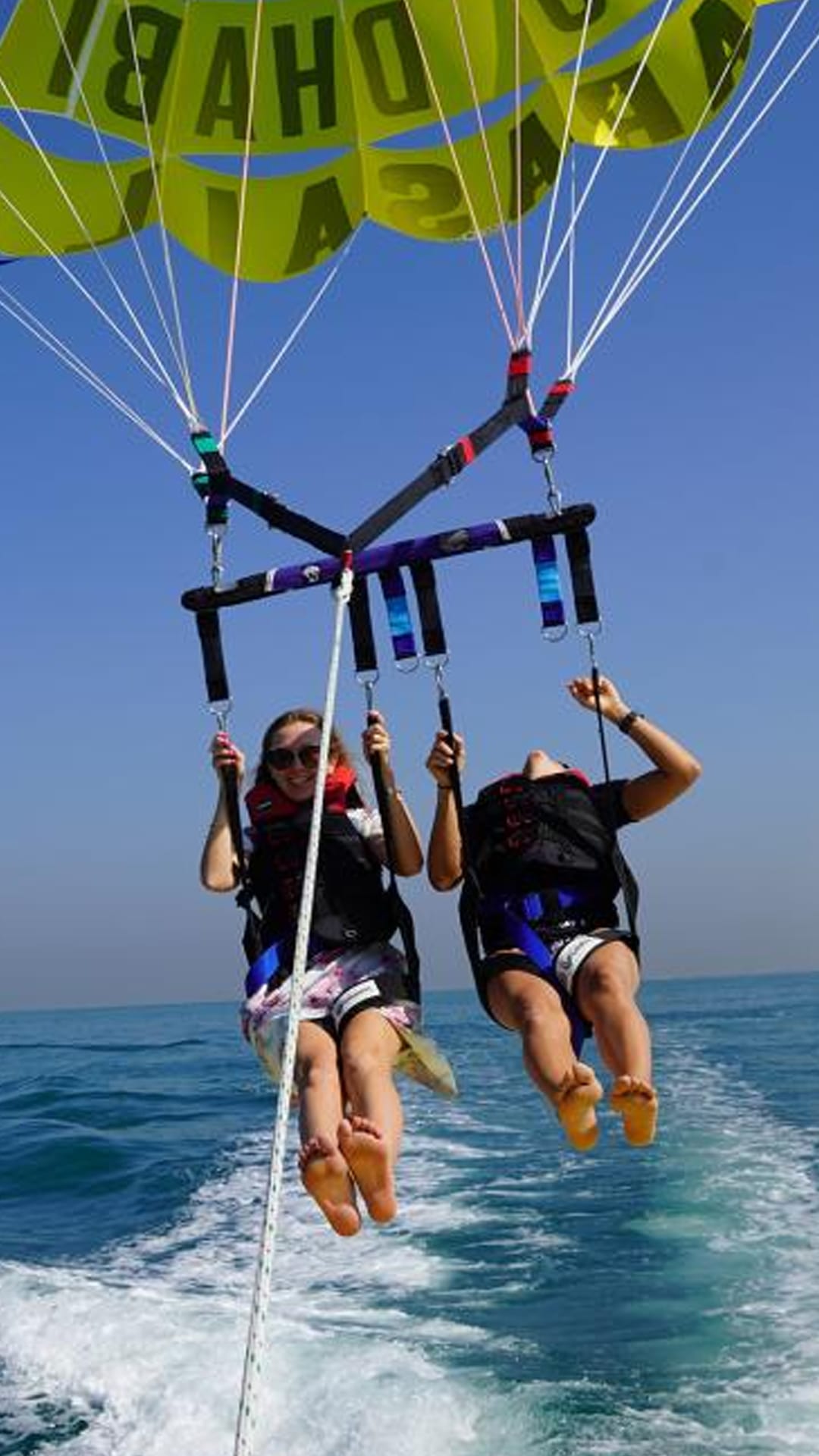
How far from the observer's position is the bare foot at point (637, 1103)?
4.07 meters

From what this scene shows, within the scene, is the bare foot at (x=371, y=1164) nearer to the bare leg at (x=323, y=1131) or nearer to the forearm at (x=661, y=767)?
the bare leg at (x=323, y=1131)

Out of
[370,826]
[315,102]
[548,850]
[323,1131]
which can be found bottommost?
[323,1131]

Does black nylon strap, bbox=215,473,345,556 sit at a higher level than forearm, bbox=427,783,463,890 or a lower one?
higher

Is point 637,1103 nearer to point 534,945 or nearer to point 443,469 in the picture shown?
point 534,945

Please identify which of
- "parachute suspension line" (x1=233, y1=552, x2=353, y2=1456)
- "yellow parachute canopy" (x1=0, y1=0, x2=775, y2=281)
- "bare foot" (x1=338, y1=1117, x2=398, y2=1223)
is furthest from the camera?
"yellow parachute canopy" (x1=0, y1=0, x2=775, y2=281)

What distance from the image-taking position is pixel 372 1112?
4.14 metres

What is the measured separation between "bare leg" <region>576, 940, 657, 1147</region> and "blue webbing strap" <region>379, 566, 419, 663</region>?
1.24 meters

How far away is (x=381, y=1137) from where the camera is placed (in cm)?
392

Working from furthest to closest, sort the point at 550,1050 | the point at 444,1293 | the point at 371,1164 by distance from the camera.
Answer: the point at 444,1293 → the point at 550,1050 → the point at 371,1164

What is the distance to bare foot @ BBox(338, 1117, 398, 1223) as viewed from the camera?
3857mm

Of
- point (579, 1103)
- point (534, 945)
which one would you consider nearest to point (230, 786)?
point (534, 945)

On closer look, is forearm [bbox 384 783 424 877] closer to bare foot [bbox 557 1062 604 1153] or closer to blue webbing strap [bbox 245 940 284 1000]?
blue webbing strap [bbox 245 940 284 1000]

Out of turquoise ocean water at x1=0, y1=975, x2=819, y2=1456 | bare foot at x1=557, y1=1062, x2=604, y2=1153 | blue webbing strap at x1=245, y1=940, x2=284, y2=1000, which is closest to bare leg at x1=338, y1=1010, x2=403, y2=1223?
blue webbing strap at x1=245, y1=940, x2=284, y2=1000

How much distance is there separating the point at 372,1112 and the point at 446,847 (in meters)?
0.99
